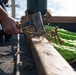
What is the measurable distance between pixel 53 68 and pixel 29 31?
1.23m

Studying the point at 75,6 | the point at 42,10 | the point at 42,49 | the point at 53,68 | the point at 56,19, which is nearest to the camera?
the point at 53,68

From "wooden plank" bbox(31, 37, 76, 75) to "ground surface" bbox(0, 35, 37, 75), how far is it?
11 cm

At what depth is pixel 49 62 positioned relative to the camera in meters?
2.21

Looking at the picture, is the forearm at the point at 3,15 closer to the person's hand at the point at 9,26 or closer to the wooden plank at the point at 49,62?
the person's hand at the point at 9,26

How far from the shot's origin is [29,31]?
10.6 ft

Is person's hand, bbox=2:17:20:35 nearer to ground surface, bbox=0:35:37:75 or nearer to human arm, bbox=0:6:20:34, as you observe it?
human arm, bbox=0:6:20:34

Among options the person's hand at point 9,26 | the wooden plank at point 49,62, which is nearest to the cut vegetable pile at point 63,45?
the wooden plank at point 49,62

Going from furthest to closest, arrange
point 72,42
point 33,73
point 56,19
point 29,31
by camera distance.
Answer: point 56,19 < point 72,42 < point 29,31 < point 33,73

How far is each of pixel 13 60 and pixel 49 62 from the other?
0.65 m

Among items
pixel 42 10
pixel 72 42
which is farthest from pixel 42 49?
pixel 42 10

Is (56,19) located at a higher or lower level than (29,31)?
lower

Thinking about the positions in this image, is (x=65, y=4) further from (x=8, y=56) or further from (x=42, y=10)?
(x=8, y=56)

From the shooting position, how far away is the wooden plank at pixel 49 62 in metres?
1.97

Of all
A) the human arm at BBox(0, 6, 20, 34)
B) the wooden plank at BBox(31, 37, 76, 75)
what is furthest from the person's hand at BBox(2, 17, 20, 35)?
the wooden plank at BBox(31, 37, 76, 75)
